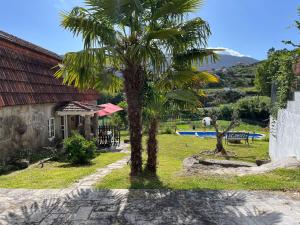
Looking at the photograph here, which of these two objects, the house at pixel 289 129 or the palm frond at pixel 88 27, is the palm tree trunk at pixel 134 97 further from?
the house at pixel 289 129

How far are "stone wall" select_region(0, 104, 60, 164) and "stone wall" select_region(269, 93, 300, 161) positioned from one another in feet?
34.3

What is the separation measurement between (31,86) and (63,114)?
Answer: 10.4 feet

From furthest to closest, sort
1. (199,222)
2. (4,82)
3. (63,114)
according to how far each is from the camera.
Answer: (63,114) → (4,82) → (199,222)

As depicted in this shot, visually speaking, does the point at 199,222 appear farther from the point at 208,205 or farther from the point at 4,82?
the point at 4,82

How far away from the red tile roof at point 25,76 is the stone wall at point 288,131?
1024 cm

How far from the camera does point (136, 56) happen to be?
7.93 metres

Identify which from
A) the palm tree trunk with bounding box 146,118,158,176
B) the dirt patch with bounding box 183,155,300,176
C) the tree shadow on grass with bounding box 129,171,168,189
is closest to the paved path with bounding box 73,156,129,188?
the tree shadow on grass with bounding box 129,171,168,189

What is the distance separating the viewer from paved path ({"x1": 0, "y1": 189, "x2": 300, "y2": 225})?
5820 mm

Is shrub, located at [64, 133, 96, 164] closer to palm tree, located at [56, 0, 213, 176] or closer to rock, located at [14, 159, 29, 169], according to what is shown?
rock, located at [14, 159, 29, 169]

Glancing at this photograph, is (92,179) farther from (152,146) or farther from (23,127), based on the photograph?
(23,127)

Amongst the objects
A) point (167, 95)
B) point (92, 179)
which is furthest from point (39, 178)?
point (167, 95)

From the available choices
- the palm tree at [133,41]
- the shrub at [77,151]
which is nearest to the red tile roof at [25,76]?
the shrub at [77,151]

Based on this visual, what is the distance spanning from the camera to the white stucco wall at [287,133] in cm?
1145

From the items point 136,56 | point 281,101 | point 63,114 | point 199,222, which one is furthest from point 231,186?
point 63,114
